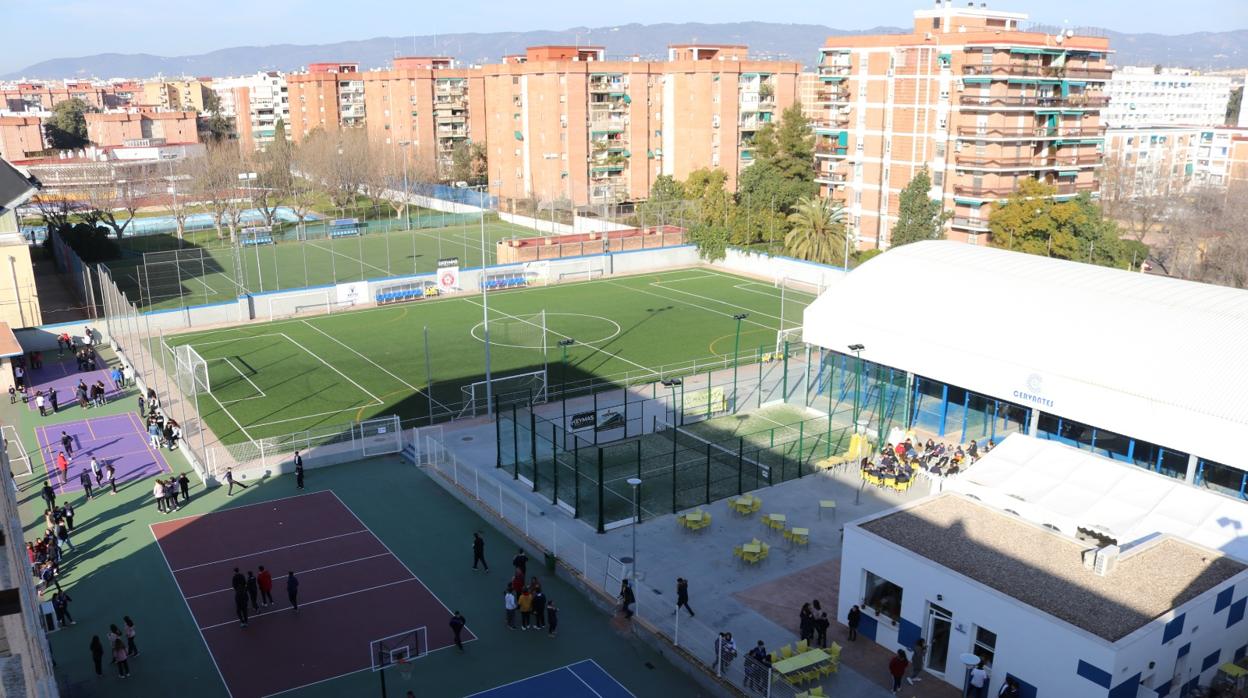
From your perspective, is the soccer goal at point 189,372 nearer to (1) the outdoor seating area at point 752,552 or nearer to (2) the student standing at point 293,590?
(2) the student standing at point 293,590

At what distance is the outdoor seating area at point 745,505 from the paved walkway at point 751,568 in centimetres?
21

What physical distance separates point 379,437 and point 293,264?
38.0m

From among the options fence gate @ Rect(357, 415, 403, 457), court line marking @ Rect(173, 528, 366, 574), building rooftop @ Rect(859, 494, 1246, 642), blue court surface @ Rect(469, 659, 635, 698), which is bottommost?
blue court surface @ Rect(469, 659, 635, 698)

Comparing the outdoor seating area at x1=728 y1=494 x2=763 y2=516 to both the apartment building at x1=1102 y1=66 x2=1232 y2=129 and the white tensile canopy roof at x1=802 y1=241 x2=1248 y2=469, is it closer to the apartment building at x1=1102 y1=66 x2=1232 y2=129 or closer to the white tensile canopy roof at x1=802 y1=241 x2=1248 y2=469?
the white tensile canopy roof at x1=802 y1=241 x2=1248 y2=469

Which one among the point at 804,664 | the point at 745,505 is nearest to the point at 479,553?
the point at 745,505

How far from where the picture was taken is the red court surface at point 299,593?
20.5m

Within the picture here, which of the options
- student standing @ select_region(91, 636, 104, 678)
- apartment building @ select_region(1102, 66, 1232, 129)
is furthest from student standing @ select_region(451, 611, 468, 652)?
A: apartment building @ select_region(1102, 66, 1232, 129)

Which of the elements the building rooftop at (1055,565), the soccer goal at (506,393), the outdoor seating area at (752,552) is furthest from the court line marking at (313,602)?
the soccer goal at (506,393)

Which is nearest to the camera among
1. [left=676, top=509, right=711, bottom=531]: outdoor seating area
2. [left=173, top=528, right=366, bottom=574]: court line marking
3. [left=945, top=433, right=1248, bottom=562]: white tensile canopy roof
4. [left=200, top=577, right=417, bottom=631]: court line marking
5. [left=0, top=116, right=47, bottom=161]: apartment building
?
[left=200, top=577, right=417, bottom=631]: court line marking

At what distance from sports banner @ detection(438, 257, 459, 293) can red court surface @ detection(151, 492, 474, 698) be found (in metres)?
28.6

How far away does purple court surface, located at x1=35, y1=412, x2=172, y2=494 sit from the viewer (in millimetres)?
30609

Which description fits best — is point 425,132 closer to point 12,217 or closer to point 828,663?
point 12,217

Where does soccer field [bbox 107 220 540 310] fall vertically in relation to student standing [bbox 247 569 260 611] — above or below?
above

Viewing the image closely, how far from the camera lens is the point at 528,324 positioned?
4922 centimetres
